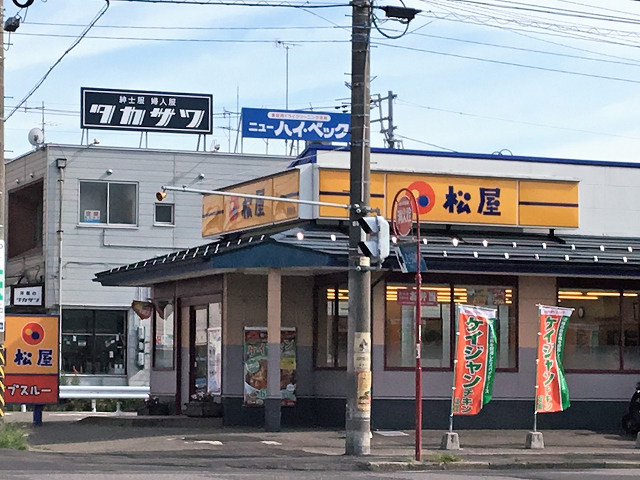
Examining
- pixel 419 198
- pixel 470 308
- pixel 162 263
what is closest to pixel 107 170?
pixel 162 263

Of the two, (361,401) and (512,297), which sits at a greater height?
(512,297)

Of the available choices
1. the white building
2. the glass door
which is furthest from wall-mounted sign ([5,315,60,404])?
the white building

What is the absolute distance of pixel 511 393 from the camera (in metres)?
24.5

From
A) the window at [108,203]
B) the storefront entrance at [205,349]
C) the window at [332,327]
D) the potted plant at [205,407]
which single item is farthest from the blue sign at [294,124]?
the window at [332,327]

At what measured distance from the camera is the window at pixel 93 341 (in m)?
42.4

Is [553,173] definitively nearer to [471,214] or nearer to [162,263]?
[471,214]

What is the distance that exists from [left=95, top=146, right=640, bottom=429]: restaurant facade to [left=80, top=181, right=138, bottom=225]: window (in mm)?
15908

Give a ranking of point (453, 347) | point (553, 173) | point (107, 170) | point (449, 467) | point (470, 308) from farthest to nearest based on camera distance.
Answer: point (107, 170) → point (553, 173) → point (453, 347) → point (470, 308) → point (449, 467)

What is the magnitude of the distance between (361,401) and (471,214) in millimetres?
7213

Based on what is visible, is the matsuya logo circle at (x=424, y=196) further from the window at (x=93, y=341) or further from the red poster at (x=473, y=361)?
the window at (x=93, y=341)

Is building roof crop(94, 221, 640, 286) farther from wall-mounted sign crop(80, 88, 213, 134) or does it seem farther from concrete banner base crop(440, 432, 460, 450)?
wall-mounted sign crop(80, 88, 213, 134)

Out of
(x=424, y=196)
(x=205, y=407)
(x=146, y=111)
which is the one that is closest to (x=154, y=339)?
(x=205, y=407)

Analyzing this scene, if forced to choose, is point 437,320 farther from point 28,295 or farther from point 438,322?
point 28,295

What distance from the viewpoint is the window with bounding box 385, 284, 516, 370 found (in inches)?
953
